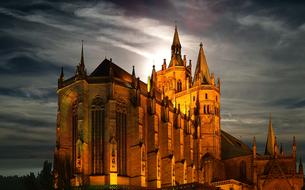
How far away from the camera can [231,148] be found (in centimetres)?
10194

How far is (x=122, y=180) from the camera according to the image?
236ft

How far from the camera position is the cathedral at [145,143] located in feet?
231

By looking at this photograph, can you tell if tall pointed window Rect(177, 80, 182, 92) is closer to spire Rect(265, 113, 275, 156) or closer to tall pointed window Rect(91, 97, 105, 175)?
spire Rect(265, 113, 275, 156)

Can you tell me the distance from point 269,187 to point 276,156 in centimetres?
546

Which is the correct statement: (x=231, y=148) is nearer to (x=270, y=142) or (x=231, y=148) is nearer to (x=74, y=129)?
(x=270, y=142)

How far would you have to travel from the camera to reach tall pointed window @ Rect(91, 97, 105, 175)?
70500 mm

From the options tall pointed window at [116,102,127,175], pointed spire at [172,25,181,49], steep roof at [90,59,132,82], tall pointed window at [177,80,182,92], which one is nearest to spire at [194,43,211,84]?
tall pointed window at [177,80,182,92]

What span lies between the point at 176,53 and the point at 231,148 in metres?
21.4

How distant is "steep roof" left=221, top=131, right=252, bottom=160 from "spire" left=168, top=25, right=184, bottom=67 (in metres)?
15.6

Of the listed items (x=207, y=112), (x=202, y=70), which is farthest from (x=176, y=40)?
(x=207, y=112)

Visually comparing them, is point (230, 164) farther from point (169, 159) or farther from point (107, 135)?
point (107, 135)

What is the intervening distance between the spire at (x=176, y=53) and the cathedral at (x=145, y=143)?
8305 mm

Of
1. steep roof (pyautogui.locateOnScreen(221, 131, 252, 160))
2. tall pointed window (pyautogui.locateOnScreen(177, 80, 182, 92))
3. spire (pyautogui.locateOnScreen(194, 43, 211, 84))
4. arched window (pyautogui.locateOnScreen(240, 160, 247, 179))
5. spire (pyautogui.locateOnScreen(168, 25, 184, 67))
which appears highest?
spire (pyautogui.locateOnScreen(168, 25, 184, 67))

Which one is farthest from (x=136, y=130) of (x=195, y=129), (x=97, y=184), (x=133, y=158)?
(x=195, y=129)
